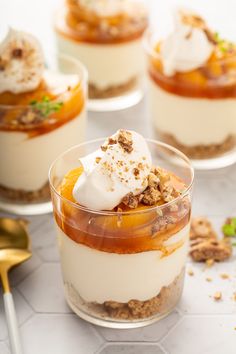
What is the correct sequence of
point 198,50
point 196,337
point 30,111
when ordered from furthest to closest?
point 198,50
point 30,111
point 196,337

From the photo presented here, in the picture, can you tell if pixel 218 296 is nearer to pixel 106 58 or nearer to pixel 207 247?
pixel 207 247

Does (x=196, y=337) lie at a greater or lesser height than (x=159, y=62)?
lesser

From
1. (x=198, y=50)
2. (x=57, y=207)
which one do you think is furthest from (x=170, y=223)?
(x=198, y=50)

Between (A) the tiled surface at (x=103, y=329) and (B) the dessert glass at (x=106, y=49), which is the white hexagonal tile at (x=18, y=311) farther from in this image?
(B) the dessert glass at (x=106, y=49)

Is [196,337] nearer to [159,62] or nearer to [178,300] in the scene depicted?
[178,300]

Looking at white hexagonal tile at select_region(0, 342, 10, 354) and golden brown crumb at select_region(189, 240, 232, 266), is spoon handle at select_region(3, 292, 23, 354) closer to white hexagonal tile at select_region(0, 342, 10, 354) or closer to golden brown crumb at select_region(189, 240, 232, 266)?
white hexagonal tile at select_region(0, 342, 10, 354)

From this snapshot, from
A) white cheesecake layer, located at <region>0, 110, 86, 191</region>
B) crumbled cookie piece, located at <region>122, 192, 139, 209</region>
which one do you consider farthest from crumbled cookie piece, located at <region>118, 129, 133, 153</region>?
white cheesecake layer, located at <region>0, 110, 86, 191</region>
